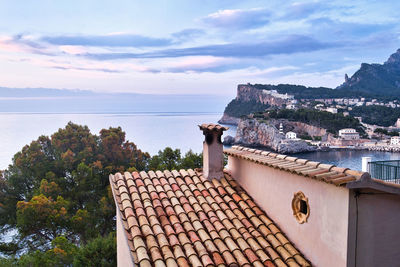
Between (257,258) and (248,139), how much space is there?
323ft

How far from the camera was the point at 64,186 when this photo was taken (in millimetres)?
18344

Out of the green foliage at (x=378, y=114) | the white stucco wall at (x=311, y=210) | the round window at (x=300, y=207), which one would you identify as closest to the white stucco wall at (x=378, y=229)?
the white stucco wall at (x=311, y=210)

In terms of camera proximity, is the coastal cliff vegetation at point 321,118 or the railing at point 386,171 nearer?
the railing at point 386,171

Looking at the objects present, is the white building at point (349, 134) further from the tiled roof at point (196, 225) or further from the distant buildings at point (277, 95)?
the tiled roof at point (196, 225)

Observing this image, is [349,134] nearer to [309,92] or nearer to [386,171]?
[309,92]

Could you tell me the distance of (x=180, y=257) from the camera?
4.27 m

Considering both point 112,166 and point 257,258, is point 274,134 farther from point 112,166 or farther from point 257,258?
point 257,258

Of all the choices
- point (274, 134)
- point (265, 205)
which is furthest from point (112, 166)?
point (274, 134)

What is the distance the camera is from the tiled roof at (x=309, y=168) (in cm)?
389

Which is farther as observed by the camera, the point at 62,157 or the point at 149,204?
the point at 62,157

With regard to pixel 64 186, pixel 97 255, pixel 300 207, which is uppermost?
pixel 300 207

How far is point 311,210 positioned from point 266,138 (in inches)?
3708

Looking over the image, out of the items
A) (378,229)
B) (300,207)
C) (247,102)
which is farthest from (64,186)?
(247,102)

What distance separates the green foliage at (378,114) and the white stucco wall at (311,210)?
127 m
